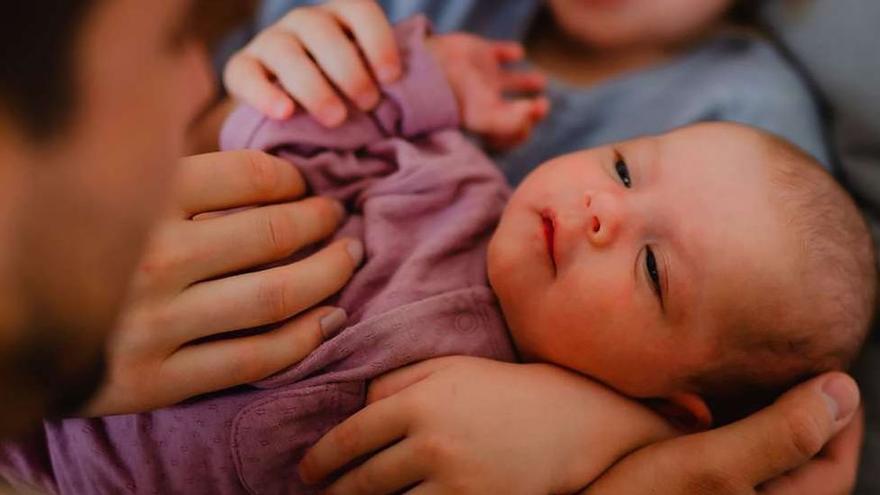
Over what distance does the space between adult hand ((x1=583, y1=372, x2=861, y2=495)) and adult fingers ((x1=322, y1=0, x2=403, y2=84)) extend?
0.40 meters

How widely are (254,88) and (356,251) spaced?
0.17 m

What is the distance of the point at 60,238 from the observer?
30 cm

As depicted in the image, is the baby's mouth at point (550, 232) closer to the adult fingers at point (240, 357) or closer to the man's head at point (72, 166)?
the adult fingers at point (240, 357)

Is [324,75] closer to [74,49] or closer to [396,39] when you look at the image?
[396,39]

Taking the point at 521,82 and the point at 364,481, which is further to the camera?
the point at 521,82

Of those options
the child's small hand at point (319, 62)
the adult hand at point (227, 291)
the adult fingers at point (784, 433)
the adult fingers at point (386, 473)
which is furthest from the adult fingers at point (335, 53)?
the adult fingers at point (784, 433)

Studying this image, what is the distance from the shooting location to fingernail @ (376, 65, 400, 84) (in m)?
0.71

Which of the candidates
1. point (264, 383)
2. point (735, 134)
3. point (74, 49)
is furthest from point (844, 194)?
point (74, 49)

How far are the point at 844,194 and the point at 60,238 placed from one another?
63cm

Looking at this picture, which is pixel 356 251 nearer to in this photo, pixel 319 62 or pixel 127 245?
pixel 319 62

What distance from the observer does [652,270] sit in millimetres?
645

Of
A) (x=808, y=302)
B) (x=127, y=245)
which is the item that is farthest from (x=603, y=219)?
(x=127, y=245)

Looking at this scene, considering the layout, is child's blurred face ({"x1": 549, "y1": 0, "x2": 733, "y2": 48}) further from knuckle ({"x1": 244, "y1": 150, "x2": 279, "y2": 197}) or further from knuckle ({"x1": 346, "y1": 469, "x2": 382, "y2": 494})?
knuckle ({"x1": 346, "y1": 469, "x2": 382, "y2": 494})

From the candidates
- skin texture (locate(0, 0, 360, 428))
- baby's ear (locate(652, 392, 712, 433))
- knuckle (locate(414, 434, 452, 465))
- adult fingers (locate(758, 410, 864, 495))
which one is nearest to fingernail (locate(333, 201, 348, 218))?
skin texture (locate(0, 0, 360, 428))
